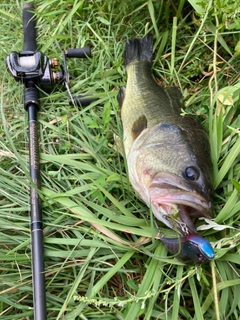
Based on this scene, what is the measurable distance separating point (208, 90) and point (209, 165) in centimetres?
85

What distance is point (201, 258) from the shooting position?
6.59 feet

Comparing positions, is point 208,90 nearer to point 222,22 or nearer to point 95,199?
point 222,22

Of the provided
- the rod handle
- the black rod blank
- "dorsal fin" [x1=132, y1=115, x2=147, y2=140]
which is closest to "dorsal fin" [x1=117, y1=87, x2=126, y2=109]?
the rod handle

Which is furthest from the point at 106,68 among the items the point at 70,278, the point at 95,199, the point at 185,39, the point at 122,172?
the point at 70,278

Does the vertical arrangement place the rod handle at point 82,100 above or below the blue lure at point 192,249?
above

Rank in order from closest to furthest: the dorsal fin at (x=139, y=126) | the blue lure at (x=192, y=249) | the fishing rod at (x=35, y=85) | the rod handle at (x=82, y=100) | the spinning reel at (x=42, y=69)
→ the blue lure at (x=192, y=249) → the fishing rod at (x=35, y=85) → the dorsal fin at (x=139, y=126) → the spinning reel at (x=42, y=69) → the rod handle at (x=82, y=100)

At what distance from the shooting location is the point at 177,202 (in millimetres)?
2023

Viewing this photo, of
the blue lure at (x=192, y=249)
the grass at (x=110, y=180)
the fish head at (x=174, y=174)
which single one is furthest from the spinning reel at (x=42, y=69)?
the blue lure at (x=192, y=249)

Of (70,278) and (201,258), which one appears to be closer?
(201,258)

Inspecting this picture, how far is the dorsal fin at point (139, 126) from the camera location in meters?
2.49

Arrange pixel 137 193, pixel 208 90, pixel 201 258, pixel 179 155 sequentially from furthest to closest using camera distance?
pixel 208 90, pixel 137 193, pixel 179 155, pixel 201 258

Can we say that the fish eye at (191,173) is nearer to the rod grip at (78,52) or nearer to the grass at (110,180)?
the grass at (110,180)

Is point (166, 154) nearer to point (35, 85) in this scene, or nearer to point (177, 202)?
point (177, 202)

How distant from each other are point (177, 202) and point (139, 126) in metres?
0.70
